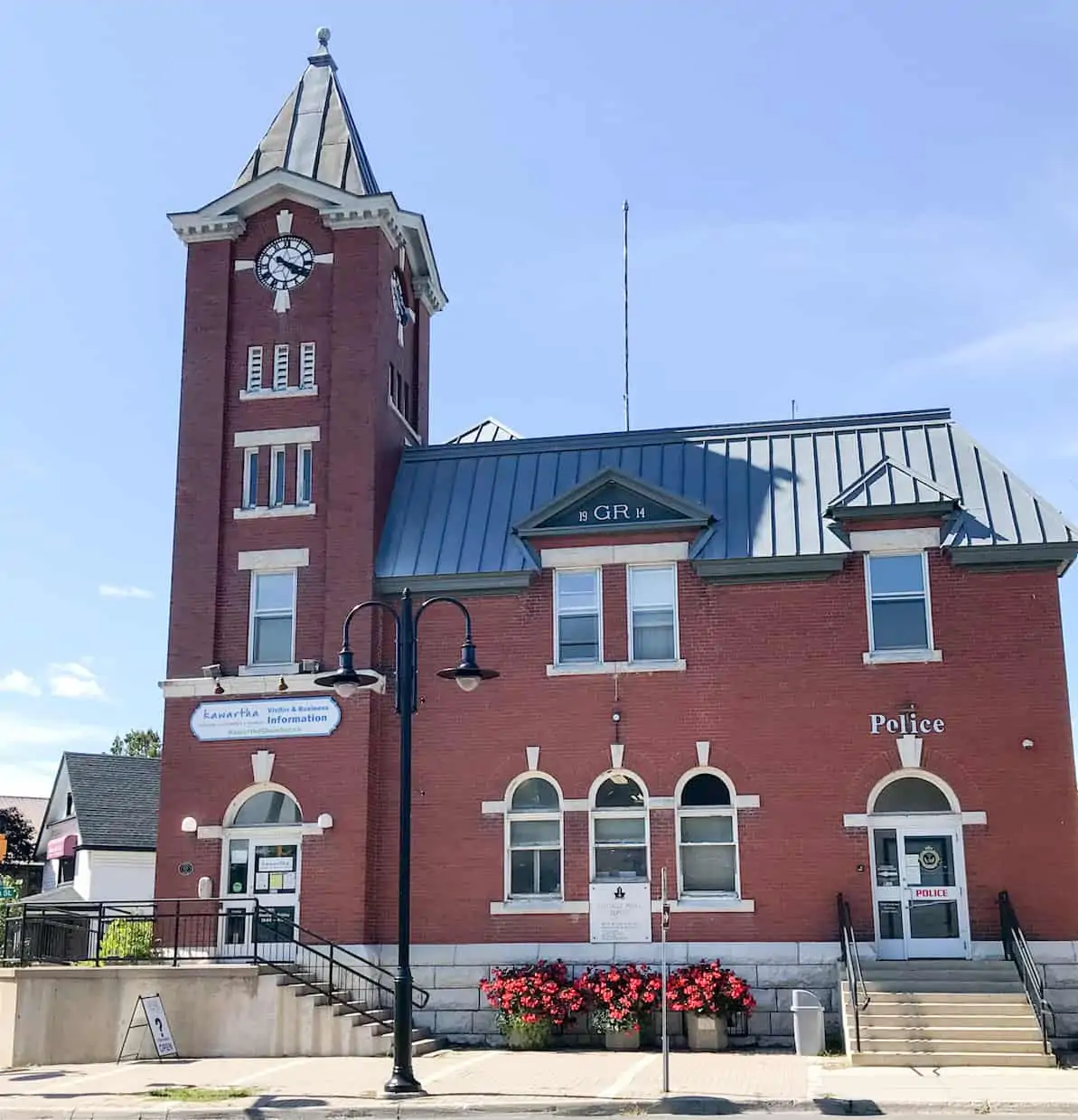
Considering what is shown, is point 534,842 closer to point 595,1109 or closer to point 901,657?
point 901,657

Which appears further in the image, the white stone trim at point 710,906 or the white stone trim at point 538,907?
the white stone trim at point 538,907

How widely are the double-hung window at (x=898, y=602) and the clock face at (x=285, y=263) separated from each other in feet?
39.9

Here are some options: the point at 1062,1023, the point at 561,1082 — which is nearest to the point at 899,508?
the point at 1062,1023

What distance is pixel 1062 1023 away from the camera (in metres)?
21.6

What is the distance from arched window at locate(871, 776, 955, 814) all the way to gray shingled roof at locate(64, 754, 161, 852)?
1066 inches

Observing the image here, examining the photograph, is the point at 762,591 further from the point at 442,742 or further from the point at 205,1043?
the point at 205,1043

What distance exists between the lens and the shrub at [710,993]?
71.8 feet

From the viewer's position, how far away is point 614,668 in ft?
81.5

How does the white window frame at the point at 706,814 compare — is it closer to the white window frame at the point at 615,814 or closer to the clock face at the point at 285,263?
the white window frame at the point at 615,814

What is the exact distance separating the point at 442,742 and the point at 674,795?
4.20 metres

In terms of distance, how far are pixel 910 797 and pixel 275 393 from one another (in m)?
13.7

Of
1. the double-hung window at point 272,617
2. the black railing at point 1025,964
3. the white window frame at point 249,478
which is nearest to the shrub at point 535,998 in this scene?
the black railing at point 1025,964

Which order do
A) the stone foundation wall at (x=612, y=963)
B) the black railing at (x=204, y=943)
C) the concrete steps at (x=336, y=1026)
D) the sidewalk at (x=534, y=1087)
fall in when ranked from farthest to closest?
the black railing at (x=204, y=943) → the stone foundation wall at (x=612, y=963) → the concrete steps at (x=336, y=1026) → the sidewalk at (x=534, y=1087)

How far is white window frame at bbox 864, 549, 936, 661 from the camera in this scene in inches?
942
